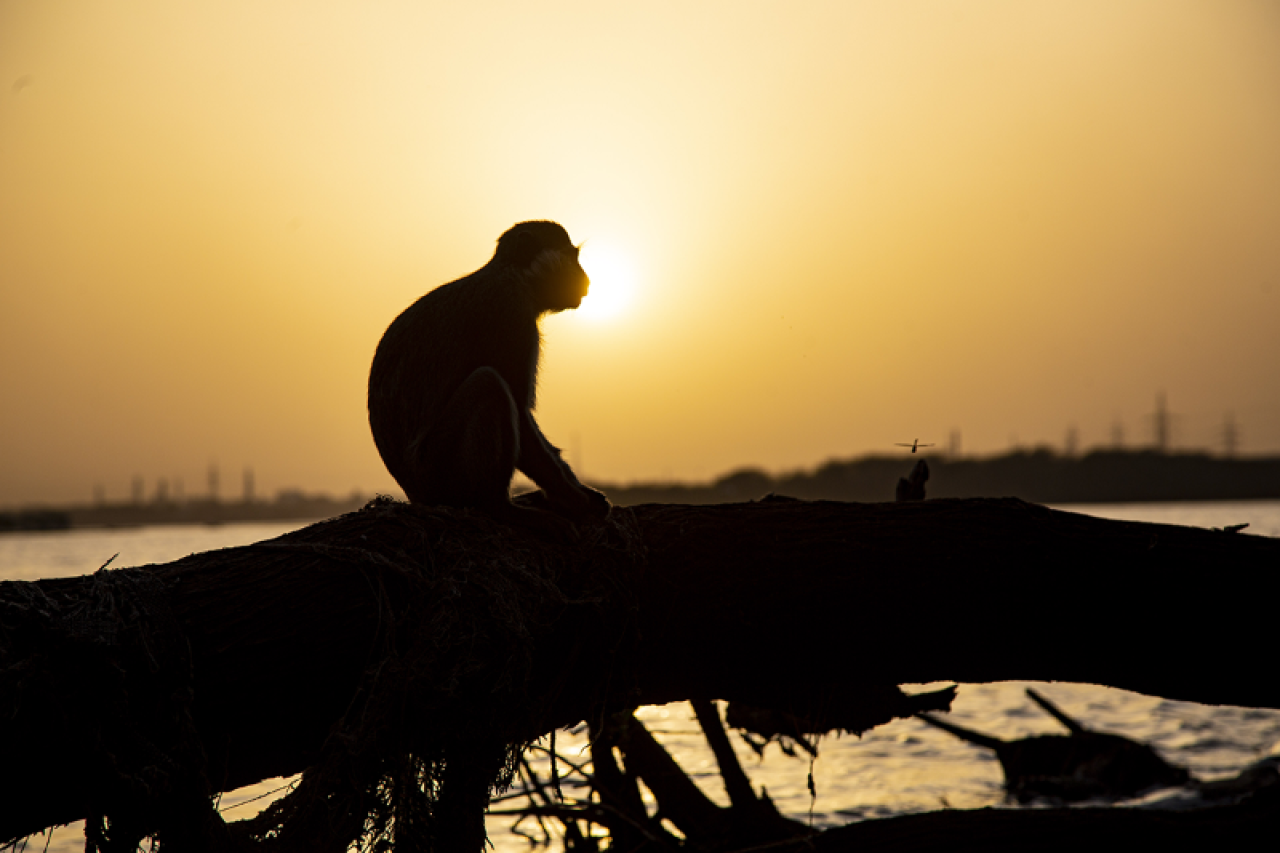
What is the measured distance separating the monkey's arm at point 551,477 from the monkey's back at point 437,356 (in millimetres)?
388

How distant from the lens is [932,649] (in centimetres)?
506

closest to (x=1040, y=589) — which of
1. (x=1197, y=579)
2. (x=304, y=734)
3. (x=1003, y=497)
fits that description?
(x=1003, y=497)

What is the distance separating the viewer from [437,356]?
19.4 ft

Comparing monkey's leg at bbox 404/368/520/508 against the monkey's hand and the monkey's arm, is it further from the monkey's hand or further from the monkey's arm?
the monkey's hand

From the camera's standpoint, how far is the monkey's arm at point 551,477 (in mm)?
5703

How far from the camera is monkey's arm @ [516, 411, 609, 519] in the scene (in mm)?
5703

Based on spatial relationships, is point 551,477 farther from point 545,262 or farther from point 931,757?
point 931,757

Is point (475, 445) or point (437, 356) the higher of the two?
point (437, 356)

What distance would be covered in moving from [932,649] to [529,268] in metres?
3.61

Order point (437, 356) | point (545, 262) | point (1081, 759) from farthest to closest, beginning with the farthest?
1. point (1081, 759)
2. point (545, 262)
3. point (437, 356)

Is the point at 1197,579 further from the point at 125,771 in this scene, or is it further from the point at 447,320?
the point at 125,771

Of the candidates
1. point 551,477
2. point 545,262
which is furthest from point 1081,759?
point 545,262

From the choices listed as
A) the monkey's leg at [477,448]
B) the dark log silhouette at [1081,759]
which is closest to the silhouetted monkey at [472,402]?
the monkey's leg at [477,448]

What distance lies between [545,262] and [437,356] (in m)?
1.25
